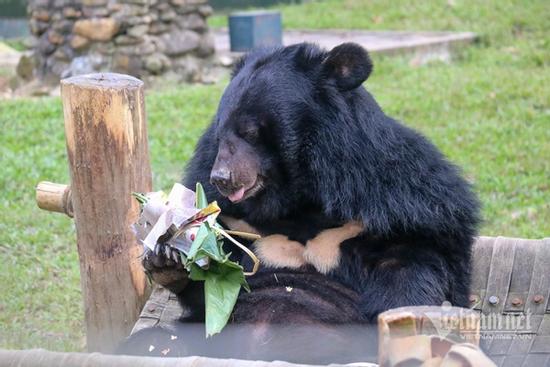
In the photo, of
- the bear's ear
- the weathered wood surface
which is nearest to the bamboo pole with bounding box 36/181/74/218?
the bear's ear

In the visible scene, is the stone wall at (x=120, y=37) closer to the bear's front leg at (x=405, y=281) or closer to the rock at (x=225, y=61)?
the rock at (x=225, y=61)

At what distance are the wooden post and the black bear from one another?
0.32 m

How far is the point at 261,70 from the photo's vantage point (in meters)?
3.36

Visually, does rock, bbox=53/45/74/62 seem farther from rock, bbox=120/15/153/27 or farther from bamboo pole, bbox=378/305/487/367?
bamboo pole, bbox=378/305/487/367

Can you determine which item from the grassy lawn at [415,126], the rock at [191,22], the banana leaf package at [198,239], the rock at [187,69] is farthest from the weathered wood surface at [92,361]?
the rock at [191,22]

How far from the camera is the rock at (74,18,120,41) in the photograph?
29.3ft

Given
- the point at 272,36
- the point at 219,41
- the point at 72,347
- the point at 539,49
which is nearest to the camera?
the point at 72,347

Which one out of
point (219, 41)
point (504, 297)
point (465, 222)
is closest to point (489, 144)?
point (504, 297)

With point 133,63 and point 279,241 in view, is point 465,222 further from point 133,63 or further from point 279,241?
point 133,63

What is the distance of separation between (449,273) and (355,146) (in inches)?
21.6

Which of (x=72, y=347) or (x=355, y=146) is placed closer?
(x=355, y=146)

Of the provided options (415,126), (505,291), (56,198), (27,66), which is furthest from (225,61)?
(505,291)

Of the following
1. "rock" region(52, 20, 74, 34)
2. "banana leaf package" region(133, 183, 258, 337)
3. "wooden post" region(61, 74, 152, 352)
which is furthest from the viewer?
"rock" region(52, 20, 74, 34)

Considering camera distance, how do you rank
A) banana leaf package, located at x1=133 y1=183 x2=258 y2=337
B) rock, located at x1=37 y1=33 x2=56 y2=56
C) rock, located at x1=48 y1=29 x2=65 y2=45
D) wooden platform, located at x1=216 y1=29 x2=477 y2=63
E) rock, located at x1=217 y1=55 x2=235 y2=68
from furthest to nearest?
wooden platform, located at x1=216 y1=29 x2=477 y2=63 → rock, located at x1=217 y1=55 x2=235 y2=68 → rock, located at x1=37 y1=33 x2=56 y2=56 → rock, located at x1=48 y1=29 x2=65 y2=45 → banana leaf package, located at x1=133 y1=183 x2=258 y2=337
